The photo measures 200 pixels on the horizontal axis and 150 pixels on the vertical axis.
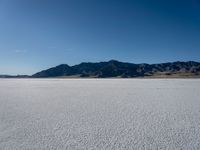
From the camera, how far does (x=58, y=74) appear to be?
133 meters

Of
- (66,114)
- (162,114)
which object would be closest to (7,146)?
(66,114)

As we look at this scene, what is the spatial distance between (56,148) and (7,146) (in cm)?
93

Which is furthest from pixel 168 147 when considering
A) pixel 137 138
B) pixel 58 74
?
pixel 58 74

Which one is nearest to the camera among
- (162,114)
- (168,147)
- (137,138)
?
(168,147)

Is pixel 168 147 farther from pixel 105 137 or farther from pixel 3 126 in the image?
pixel 3 126

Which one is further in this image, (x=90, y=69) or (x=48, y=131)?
(x=90, y=69)

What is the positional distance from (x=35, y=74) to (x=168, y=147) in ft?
447

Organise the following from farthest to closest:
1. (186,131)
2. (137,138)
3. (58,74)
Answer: (58,74), (186,131), (137,138)

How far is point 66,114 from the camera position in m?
8.37

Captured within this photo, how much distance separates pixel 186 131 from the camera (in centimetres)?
591

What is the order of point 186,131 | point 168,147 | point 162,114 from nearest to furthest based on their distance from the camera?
point 168,147 < point 186,131 < point 162,114

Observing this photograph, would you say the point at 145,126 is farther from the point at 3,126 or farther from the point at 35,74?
the point at 35,74

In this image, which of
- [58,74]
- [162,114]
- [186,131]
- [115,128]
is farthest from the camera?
[58,74]

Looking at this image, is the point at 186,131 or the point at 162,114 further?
the point at 162,114
